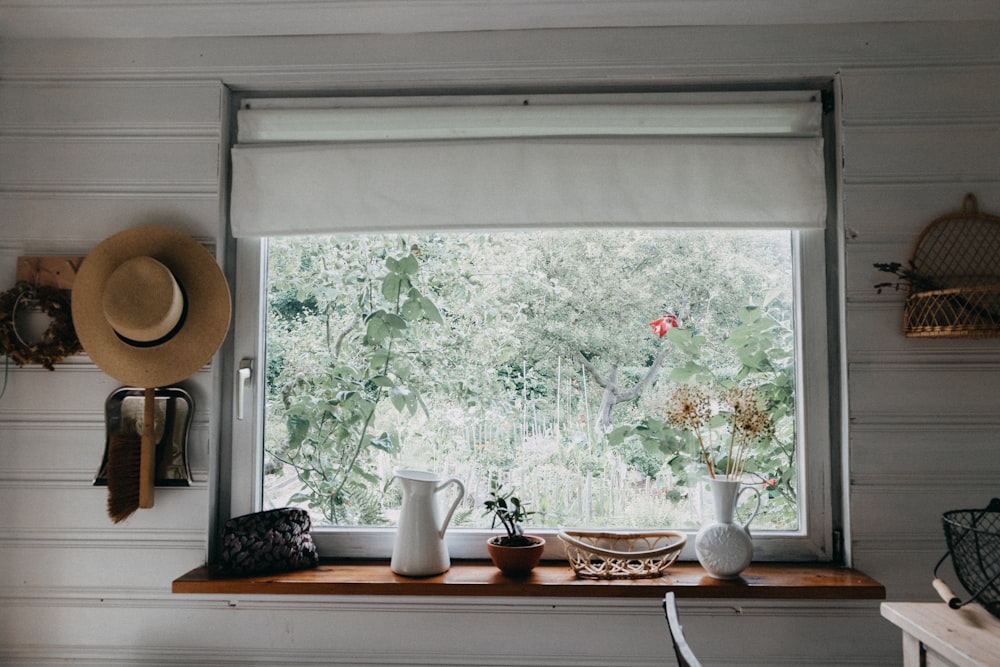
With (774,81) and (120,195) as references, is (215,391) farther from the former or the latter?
(774,81)

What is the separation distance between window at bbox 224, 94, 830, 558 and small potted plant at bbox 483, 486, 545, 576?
84 millimetres

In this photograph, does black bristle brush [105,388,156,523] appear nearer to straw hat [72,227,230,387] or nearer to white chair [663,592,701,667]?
straw hat [72,227,230,387]

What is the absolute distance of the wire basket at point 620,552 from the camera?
1.78m

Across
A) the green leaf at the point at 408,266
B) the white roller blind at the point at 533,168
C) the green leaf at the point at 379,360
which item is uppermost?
the white roller blind at the point at 533,168

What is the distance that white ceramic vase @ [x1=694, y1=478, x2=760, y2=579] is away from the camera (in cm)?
175

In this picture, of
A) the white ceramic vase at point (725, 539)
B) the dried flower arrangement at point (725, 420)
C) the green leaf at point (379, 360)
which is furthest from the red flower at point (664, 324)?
the green leaf at point (379, 360)

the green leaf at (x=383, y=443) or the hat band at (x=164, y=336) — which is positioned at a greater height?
the hat band at (x=164, y=336)

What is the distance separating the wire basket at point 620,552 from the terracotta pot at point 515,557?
8 cm

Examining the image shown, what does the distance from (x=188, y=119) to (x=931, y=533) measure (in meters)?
2.27

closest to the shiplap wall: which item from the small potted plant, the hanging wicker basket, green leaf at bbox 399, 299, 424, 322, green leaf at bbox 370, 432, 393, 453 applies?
the hanging wicker basket

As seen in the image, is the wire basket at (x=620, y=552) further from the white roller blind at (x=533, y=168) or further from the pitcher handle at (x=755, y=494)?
the white roller blind at (x=533, y=168)

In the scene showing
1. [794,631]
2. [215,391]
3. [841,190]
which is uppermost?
[841,190]

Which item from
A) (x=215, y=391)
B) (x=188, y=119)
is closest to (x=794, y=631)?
(x=215, y=391)

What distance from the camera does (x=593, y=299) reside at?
1994mm
